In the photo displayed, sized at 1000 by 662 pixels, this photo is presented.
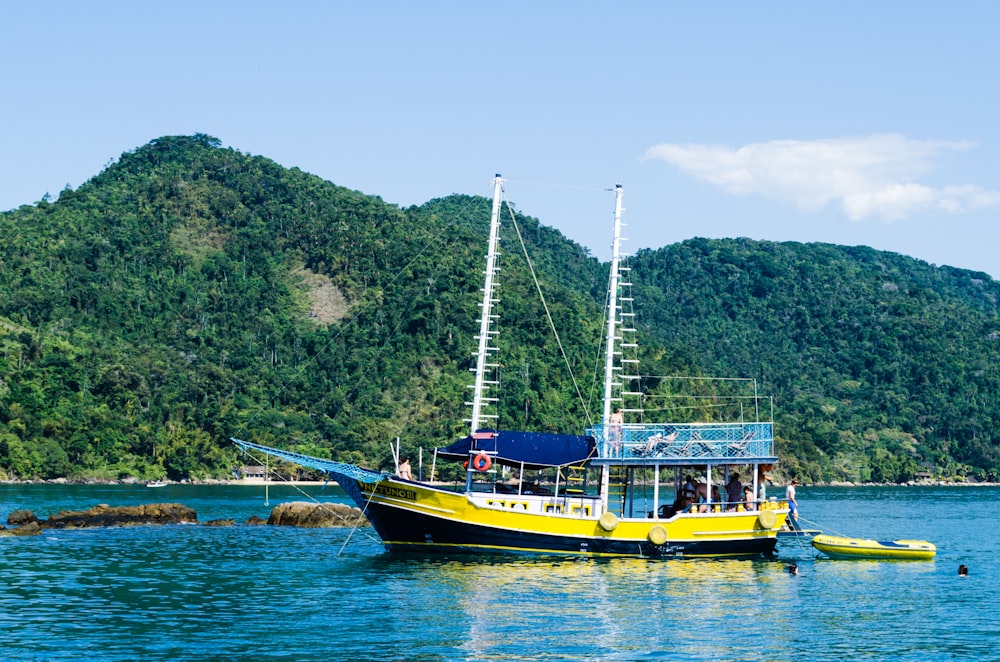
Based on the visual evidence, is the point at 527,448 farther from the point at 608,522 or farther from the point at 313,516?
the point at 313,516

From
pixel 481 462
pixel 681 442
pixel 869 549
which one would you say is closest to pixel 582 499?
pixel 481 462

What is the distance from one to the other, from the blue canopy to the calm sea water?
409 centimetres

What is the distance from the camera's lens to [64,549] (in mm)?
55312

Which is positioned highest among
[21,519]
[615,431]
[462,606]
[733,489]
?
[615,431]

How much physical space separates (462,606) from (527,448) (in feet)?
42.9

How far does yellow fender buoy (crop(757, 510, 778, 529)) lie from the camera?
163 feet

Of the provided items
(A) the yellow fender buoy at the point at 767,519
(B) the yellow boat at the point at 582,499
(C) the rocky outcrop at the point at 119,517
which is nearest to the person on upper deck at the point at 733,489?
(B) the yellow boat at the point at 582,499

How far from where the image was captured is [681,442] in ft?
163

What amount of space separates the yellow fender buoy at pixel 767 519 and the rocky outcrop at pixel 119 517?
38917 millimetres

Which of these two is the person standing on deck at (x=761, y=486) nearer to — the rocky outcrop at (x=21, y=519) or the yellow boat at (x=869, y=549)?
the yellow boat at (x=869, y=549)

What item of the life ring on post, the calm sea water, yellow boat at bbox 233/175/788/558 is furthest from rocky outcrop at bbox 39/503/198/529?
the life ring on post

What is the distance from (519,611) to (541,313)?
154348 millimetres

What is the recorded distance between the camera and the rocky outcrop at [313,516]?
243 ft

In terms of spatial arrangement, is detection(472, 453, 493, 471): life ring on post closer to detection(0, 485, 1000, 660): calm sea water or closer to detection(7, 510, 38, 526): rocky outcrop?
detection(0, 485, 1000, 660): calm sea water
